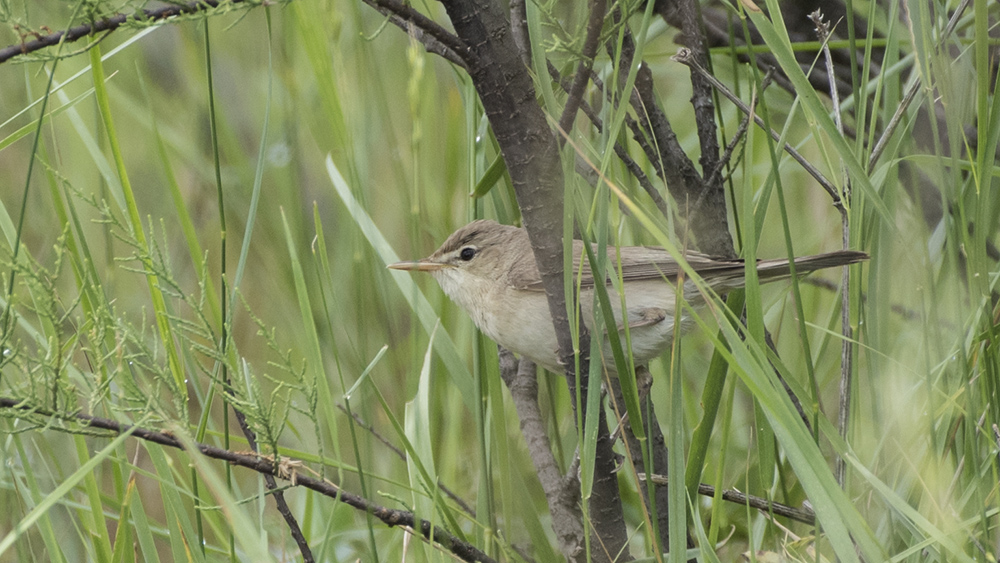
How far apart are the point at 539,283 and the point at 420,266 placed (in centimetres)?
41

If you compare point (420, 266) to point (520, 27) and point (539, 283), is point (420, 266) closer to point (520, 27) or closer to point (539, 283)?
point (539, 283)

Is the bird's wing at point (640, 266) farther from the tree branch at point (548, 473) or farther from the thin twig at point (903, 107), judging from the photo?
the thin twig at point (903, 107)

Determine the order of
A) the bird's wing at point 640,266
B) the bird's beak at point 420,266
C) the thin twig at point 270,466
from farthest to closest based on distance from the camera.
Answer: the bird's beak at point 420,266 < the bird's wing at point 640,266 < the thin twig at point 270,466

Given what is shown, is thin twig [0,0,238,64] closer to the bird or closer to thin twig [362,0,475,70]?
thin twig [362,0,475,70]

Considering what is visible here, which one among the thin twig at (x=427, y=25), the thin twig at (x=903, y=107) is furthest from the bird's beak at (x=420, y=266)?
the thin twig at (x=903, y=107)

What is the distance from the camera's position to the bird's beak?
261cm

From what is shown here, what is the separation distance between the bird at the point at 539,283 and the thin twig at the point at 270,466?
574 millimetres

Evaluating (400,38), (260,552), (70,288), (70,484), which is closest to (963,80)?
(260,552)

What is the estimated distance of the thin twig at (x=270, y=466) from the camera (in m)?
1.45

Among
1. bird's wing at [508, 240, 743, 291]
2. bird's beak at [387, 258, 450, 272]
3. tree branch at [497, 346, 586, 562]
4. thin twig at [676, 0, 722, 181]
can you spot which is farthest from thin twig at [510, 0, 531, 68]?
tree branch at [497, 346, 586, 562]

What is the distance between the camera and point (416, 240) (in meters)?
2.35

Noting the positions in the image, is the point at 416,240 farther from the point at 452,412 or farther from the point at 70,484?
the point at 70,484

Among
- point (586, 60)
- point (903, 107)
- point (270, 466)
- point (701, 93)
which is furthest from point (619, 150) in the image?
point (270, 466)

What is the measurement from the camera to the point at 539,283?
2.83 metres
